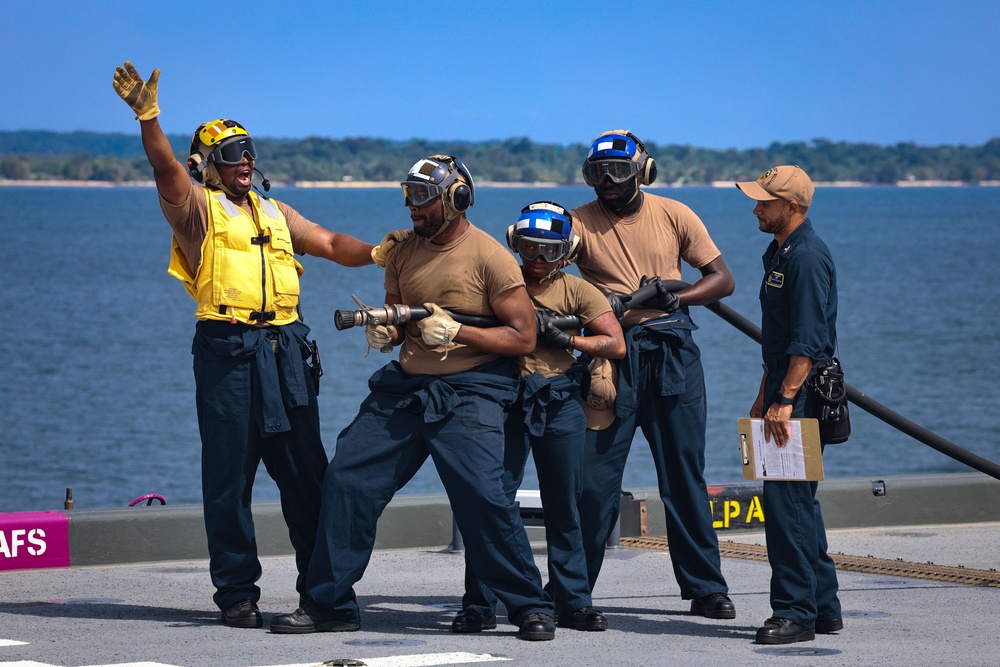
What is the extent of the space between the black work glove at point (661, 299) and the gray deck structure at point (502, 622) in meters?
1.39

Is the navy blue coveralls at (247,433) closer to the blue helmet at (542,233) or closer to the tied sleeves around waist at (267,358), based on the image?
the tied sleeves around waist at (267,358)

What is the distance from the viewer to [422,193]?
6742 millimetres

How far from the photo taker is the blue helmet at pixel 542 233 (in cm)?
694

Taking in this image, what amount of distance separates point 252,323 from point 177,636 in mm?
1356

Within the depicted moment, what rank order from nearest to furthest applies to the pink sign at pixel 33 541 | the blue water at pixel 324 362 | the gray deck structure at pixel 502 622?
1. the gray deck structure at pixel 502 622
2. the pink sign at pixel 33 541
3. the blue water at pixel 324 362

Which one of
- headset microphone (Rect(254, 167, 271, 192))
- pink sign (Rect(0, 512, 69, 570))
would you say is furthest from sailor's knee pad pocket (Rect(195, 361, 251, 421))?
pink sign (Rect(0, 512, 69, 570))

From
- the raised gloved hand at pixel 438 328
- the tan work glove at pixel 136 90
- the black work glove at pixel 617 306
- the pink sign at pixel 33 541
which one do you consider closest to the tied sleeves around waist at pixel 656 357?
the black work glove at pixel 617 306

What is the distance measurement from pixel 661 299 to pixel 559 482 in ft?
3.07

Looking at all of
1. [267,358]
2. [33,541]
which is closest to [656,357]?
[267,358]

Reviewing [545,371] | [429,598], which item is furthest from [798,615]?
[429,598]

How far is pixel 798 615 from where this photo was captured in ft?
22.2

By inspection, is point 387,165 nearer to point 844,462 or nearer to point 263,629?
point 844,462

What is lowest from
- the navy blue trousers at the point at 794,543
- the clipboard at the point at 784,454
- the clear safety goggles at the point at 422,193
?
the navy blue trousers at the point at 794,543

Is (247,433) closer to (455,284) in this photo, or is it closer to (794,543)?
(455,284)
